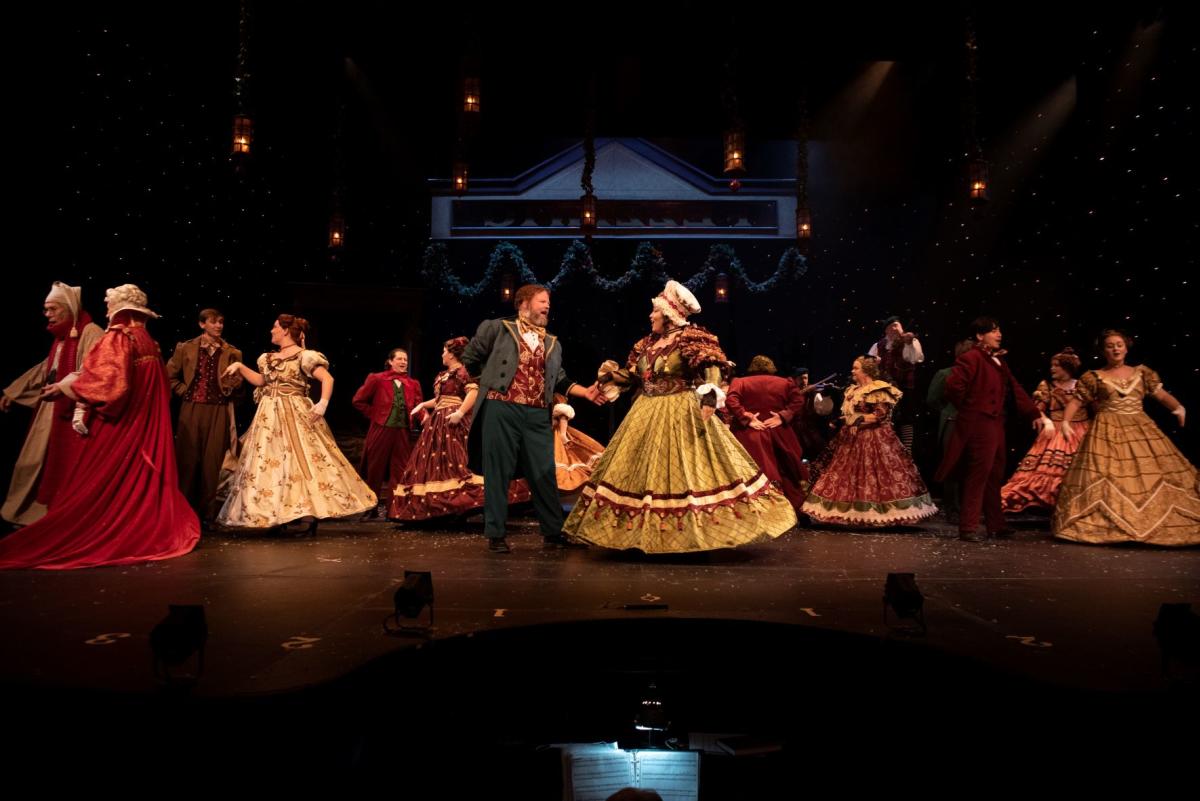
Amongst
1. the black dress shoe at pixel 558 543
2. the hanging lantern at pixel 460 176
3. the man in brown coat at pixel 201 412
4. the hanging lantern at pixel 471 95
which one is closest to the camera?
the black dress shoe at pixel 558 543

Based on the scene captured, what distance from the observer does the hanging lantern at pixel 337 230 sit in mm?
10141

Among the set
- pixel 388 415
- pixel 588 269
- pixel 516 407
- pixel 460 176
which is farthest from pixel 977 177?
pixel 588 269

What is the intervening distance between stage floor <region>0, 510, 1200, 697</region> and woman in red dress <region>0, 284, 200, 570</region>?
0.24m

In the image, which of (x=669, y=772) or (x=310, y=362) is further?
(x=310, y=362)

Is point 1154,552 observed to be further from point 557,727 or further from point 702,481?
point 557,727

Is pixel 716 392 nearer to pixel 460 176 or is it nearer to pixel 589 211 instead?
pixel 589 211

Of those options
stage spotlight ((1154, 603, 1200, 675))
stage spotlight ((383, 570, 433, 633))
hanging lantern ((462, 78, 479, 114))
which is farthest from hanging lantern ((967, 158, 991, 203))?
stage spotlight ((383, 570, 433, 633))

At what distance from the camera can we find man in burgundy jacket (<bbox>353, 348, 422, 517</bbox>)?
8.32 metres

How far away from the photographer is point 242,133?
21.6ft

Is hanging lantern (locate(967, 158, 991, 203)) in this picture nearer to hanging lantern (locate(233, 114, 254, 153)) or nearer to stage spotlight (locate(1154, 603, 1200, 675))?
stage spotlight (locate(1154, 603, 1200, 675))

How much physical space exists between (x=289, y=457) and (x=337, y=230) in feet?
16.5

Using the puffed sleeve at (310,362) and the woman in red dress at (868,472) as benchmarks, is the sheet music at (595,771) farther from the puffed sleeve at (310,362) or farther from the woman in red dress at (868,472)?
the woman in red dress at (868,472)

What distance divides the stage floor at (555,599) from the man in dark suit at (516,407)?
373 millimetres

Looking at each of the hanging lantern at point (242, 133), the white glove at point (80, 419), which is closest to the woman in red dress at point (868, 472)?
the white glove at point (80, 419)
